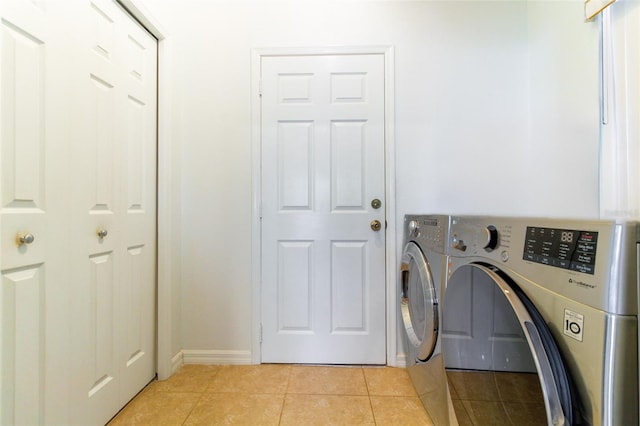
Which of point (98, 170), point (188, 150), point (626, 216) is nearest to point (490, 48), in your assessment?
point (626, 216)

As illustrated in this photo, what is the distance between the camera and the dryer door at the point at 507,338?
52 centimetres

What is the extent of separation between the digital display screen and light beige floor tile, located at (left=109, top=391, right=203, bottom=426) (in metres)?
1.53

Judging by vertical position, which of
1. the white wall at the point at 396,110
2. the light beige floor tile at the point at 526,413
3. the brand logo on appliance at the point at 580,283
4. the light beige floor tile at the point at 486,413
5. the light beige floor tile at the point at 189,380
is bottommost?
the light beige floor tile at the point at 189,380

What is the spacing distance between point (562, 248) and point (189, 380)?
70.7 inches

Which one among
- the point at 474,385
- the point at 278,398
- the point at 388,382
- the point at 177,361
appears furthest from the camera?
the point at 177,361

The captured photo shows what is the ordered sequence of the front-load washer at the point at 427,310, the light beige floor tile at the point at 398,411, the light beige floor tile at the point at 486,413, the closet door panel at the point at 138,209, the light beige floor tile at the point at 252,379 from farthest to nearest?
1. the light beige floor tile at the point at 252,379
2. the closet door panel at the point at 138,209
3. the light beige floor tile at the point at 398,411
4. the front-load washer at the point at 427,310
5. the light beige floor tile at the point at 486,413

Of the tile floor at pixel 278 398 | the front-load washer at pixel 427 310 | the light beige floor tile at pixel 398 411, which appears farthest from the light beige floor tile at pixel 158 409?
the front-load washer at pixel 427 310

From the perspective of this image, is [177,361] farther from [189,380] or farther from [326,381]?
[326,381]

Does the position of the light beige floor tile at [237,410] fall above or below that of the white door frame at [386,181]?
below

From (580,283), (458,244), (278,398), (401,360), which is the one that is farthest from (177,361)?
(580,283)

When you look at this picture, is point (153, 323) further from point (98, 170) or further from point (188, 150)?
point (188, 150)

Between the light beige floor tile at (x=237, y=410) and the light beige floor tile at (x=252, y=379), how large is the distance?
5 cm

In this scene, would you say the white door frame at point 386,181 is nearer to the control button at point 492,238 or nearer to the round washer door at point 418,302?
the round washer door at point 418,302

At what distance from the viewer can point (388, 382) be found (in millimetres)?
1501
